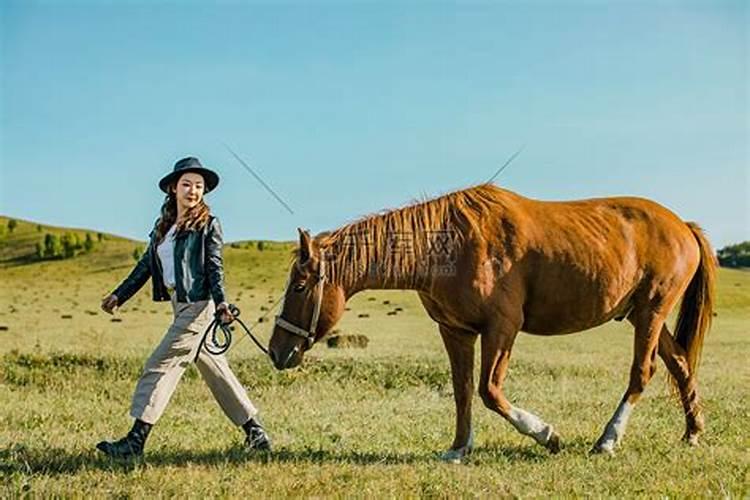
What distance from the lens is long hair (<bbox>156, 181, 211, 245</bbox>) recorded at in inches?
→ 298

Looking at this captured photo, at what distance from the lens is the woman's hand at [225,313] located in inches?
293

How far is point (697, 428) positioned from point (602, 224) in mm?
2384

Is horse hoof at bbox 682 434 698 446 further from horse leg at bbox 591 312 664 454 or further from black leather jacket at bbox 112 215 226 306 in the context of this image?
black leather jacket at bbox 112 215 226 306

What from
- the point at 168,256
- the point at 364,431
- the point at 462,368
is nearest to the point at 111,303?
the point at 168,256

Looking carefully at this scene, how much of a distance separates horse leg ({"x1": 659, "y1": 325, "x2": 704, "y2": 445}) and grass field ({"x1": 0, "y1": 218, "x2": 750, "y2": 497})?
177 mm

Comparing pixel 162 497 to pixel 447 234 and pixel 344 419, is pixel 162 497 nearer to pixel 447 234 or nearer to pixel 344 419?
pixel 447 234

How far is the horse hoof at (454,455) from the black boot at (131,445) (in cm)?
263

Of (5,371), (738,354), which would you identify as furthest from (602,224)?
(738,354)

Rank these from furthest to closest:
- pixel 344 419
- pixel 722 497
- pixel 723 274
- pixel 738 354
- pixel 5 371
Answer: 1. pixel 723 274
2. pixel 738 354
3. pixel 5 371
4. pixel 344 419
5. pixel 722 497

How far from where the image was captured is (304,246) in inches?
289

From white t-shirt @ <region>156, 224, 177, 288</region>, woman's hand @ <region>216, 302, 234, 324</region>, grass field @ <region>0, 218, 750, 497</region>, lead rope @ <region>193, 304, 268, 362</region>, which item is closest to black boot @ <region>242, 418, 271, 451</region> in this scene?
grass field @ <region>0, 218, 750, 497</region>

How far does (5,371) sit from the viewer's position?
14.2 metres

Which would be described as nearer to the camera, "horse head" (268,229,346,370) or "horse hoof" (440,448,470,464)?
"horse head" (268,229,346,370)

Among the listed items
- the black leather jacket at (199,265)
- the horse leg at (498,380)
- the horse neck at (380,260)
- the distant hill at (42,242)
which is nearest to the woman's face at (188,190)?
the black leather jacket at (199,265)
